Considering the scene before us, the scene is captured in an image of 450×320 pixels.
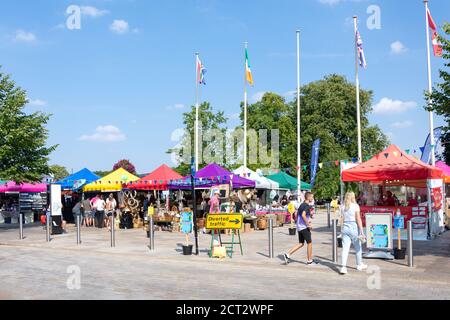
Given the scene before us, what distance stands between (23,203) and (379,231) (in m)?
30.3

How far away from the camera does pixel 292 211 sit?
25.9 m

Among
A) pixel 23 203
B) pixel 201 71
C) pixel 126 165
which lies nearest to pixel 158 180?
pixel 201 71

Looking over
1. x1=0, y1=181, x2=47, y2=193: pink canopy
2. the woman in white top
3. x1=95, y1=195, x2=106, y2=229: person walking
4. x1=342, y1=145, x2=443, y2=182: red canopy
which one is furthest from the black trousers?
the woman in white top

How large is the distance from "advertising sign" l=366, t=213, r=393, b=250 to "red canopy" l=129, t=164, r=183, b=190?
1465 cm

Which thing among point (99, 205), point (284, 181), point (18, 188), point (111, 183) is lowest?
point (99, 205)

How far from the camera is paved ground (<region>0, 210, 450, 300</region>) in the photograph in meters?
8.55

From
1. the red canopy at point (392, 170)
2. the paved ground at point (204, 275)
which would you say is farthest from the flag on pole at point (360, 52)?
the paved ground at point (204, 275)

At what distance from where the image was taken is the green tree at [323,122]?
5628 centimetres

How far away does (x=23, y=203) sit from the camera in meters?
36.3

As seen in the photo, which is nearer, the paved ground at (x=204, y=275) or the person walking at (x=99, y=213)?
the paved ground at (x=204, y=275)

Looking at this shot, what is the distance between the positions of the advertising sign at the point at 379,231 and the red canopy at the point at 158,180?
14.6m

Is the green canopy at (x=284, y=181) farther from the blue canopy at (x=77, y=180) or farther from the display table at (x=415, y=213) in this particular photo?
the display table at (x=415, y=213)

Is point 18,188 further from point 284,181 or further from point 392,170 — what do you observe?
point 392,170
